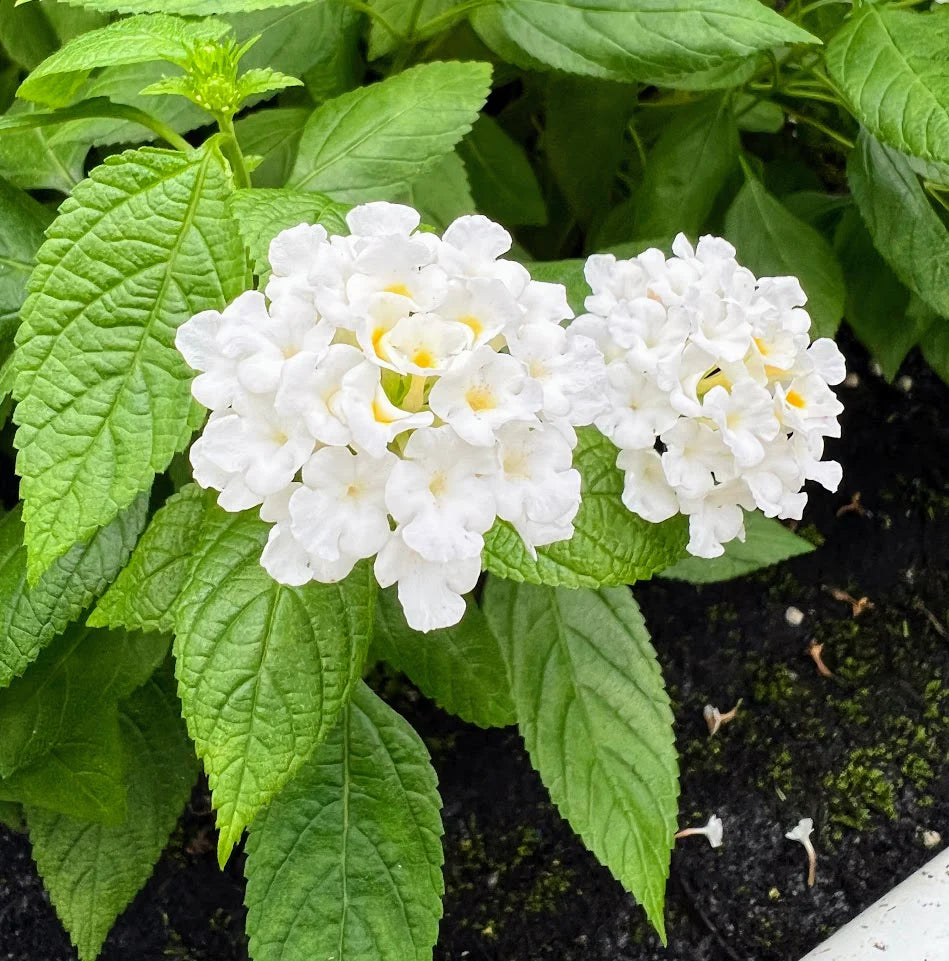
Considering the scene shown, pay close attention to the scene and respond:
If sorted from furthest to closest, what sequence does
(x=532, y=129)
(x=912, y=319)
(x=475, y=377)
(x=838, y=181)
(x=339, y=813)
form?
(x=838, y=181)
(x=532, y=129)
(x=912, y=319)
(x=339, y=813)
(x=475, y=377)

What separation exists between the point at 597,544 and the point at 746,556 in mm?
484

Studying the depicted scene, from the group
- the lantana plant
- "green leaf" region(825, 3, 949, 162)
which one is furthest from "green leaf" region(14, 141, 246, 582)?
"green leaf" region(825, 3, 949, 162)

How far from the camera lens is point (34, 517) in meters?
0.55

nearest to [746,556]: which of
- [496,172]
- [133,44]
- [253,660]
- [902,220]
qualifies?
[902,220]

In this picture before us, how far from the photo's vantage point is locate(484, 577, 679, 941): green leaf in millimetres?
849

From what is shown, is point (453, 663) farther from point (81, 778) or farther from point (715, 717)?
point (715, 717)

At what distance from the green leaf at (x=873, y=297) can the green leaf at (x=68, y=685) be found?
0.88 metres

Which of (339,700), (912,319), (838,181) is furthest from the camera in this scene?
(838,181)

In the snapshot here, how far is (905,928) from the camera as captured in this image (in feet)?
3.06

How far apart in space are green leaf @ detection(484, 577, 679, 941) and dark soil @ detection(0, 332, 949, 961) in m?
0.31

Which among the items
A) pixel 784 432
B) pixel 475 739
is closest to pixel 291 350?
pixel 784 432

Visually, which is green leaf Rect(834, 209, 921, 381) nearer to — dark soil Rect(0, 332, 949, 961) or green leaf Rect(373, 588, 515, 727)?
dark soil Rect(0, 332, 949, 961)

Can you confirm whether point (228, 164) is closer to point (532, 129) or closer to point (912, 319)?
point (532, 129)

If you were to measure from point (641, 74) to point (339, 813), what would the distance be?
676mm
